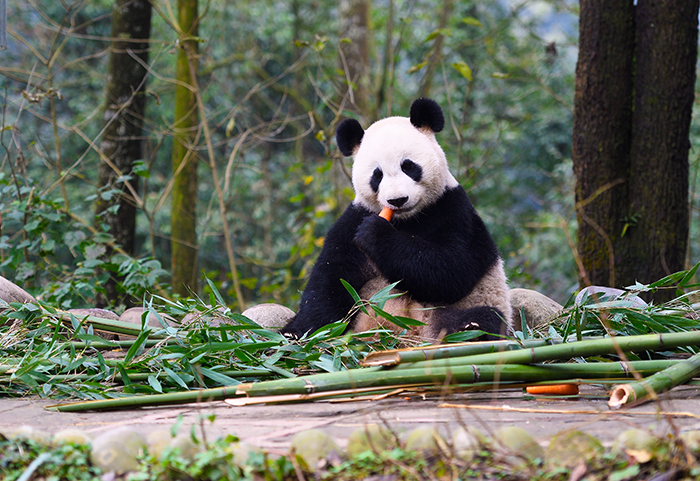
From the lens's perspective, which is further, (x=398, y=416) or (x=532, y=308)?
(x=532, y=308)

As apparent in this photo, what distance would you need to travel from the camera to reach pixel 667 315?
2721mm

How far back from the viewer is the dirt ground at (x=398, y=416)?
A: 1.68 m

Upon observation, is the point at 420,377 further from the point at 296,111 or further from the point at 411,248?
the point at 296,111

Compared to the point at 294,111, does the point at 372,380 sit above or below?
below

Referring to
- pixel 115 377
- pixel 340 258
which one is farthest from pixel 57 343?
pixel 340 258

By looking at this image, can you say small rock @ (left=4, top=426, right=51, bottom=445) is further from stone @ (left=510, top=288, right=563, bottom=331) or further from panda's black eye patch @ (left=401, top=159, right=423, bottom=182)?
stone @ (left=510, top=288, right=563, bottom=331)

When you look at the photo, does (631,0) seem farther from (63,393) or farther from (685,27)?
(63,393)

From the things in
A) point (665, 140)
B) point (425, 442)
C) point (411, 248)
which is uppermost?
point (665, 140)

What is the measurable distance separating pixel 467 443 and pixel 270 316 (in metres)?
2.26

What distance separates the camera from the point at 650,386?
182cm

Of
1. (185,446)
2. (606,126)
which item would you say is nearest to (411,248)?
(185,446)

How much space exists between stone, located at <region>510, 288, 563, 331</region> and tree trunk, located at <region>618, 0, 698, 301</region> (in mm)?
815

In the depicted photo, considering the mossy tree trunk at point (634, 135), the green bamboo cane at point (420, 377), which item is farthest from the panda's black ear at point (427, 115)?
the mossy tree trunk at point (634, 135)

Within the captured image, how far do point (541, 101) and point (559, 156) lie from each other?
1.24m
